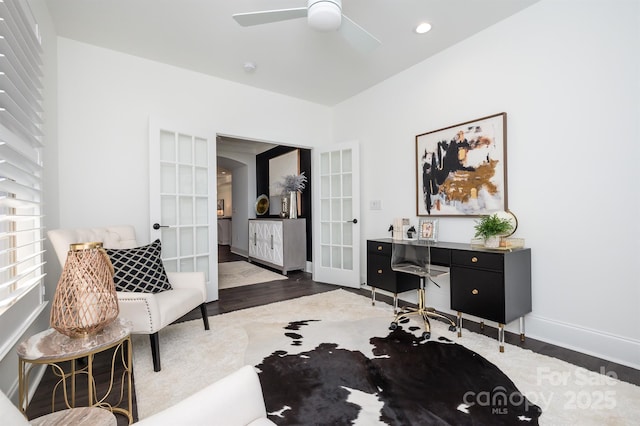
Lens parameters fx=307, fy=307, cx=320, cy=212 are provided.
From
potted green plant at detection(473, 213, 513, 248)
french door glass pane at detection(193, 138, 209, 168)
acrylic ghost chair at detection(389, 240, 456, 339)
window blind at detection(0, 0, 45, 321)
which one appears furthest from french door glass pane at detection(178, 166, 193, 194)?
potted green plant at detection(473, 213, 513, 248)

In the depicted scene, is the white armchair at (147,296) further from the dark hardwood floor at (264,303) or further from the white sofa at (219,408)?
the white sofa at (219,408)

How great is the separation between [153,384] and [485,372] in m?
2.08

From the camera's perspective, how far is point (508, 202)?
2725mm

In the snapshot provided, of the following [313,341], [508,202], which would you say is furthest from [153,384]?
[508,202]

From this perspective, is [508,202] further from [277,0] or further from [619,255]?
[277,0]

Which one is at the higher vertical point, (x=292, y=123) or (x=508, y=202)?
(x=292, y=123)

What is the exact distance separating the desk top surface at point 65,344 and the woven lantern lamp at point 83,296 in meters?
0.04

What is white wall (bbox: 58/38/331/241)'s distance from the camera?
2.99m

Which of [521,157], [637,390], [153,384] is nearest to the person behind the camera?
[637,390]

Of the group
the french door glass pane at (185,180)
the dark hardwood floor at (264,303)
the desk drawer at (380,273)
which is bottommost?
the dark hardwood floor at (264,303)

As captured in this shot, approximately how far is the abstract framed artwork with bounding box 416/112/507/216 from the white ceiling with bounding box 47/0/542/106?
90 cm

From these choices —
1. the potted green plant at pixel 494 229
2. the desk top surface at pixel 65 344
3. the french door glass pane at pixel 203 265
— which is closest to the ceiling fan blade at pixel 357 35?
the potted green plant at pixel 494 229

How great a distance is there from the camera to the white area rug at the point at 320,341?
64.6 inches

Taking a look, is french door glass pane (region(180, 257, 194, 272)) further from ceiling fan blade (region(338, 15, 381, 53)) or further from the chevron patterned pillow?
ceiling fan blade (region(338, 15, 381, 53))
